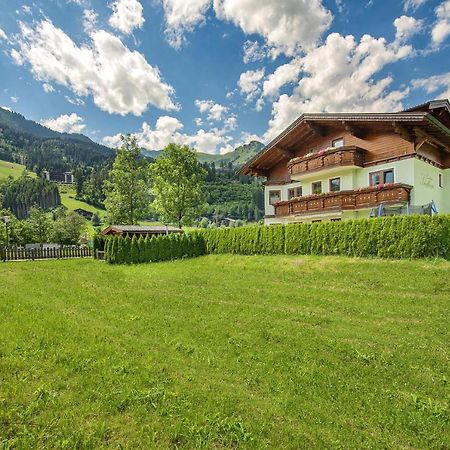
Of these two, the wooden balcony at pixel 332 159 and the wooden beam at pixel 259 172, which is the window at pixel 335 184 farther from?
the wooden beam at pixel 259 172

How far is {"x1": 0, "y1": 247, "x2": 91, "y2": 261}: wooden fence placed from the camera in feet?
89.0

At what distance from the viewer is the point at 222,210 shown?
155 metres

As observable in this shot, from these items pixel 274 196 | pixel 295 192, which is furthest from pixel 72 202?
pixel 295 192

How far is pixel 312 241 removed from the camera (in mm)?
18688

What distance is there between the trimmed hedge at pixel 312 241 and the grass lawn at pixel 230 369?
9.05 ft

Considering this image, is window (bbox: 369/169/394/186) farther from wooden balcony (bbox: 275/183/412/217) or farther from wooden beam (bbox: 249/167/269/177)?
wooden beam (bbox: 249/167/269/177)

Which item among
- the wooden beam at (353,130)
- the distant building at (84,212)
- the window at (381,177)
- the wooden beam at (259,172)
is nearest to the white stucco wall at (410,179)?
the window at (381,177)

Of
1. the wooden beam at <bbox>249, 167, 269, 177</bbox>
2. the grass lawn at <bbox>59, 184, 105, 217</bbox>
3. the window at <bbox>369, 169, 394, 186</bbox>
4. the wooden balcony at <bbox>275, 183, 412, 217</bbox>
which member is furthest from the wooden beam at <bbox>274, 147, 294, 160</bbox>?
the grass lawn at <bbox>59, 184, 105, 217</bbox>

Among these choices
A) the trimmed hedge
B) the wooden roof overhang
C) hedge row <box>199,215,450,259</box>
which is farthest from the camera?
the wooden roof overhang

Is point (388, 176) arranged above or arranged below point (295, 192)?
above

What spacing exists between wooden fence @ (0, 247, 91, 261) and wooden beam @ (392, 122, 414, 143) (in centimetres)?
2815

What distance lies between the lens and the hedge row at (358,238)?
13991mm

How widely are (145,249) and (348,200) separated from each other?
50.8 ft

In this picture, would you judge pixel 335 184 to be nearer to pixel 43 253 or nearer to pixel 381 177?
pixel 381 177
